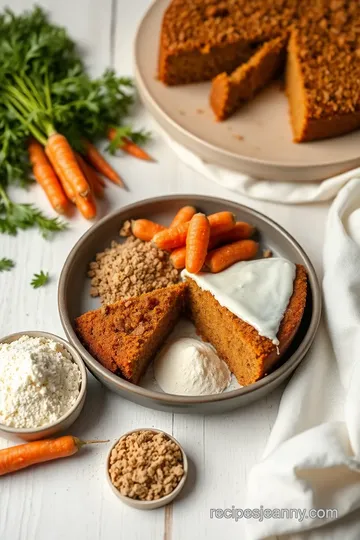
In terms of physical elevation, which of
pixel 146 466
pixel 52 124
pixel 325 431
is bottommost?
pixel 325 431

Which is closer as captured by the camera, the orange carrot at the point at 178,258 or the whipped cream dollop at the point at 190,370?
the whipped cream dollop at the point at 190,370

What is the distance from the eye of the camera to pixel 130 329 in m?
3.46

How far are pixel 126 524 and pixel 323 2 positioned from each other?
3.58m

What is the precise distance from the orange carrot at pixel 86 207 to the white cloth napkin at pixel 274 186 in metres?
0.74

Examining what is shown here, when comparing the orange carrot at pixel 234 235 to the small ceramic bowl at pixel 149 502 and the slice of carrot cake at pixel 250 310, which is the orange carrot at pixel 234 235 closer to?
the slice of carrot cake at pixel 250 310

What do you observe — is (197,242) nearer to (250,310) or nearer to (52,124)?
(250,310)

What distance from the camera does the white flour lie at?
10.3ft

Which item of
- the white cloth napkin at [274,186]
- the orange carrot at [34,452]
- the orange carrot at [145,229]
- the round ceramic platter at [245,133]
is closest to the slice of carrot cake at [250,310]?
the orange carrot at [145,229]

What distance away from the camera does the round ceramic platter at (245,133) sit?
13.8 ft

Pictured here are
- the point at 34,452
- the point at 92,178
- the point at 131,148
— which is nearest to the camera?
the point at 34,452

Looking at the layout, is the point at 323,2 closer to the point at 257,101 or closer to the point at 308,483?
the point at 257,101

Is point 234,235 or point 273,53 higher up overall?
point 273,53

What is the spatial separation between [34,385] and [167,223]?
54.9 inches

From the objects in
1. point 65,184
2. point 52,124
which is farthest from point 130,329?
point 52,124
